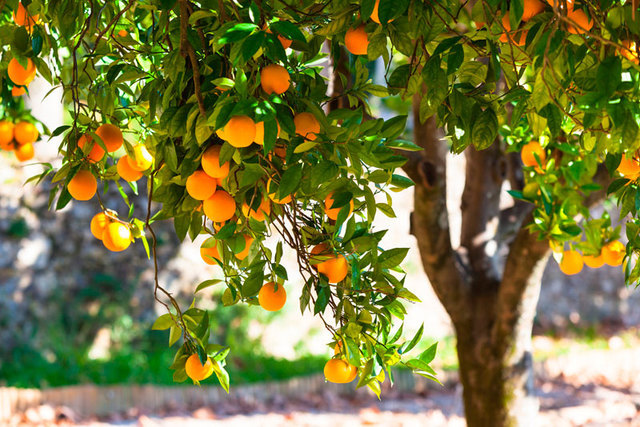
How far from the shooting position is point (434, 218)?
6.57ft

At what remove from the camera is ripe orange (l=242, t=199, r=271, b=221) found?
980 millimetres

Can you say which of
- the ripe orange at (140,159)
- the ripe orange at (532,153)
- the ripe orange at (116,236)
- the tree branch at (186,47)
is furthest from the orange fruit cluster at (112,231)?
the ripe orange at (532,153)

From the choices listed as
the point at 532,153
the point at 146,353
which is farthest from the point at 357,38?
the point at 146,353

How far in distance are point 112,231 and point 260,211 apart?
0.94 feet

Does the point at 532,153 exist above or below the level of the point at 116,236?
above

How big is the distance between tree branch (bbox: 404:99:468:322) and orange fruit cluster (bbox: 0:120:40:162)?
1.00 meters

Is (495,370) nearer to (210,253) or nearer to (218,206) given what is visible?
(210,253)

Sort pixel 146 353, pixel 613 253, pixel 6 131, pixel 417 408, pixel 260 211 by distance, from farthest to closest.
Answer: pixel 146 353, pixel 417 408, pixel 6 131, pixel 613 253, pixel 260 211

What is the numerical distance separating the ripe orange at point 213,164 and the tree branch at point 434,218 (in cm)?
108

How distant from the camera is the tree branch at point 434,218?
6.35 feet

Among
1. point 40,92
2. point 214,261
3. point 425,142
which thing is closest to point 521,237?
point 425,142

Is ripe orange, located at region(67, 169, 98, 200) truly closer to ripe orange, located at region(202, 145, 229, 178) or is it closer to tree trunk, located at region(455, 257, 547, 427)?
ripe orange, located at region(202, 145, 229, 178)

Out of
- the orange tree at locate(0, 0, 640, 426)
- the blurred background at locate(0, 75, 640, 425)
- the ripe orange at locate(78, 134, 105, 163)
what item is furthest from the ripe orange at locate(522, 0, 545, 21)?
the blurred background at locate(0, 75, 640, 425)

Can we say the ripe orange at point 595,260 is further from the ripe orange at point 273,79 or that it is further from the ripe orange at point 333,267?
the ripe orange at point 273,79
